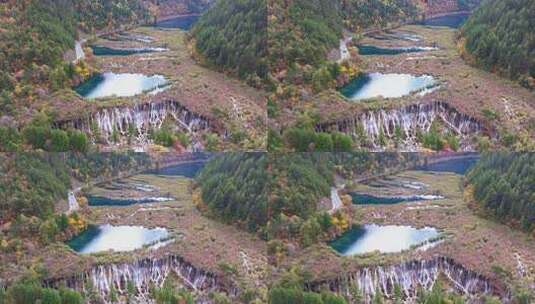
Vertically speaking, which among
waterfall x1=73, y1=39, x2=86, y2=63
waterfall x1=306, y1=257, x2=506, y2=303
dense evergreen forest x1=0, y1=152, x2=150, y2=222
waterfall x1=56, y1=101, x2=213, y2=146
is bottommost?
waterfall x1=306, y1=257, x2=506, y2=303

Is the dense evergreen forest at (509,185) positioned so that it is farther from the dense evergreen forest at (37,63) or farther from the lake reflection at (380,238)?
the dense evergreen forest at (37,63)

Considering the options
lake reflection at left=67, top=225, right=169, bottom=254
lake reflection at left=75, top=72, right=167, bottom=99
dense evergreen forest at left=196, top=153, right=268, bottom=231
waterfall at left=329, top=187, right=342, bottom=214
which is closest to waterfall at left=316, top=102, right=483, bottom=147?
waterfall at left=329, top=187, right=342, bottom=214

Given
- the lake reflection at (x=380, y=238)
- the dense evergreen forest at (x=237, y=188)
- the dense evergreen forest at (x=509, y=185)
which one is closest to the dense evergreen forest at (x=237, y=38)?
the dense evergreen forest at (x=237, y=188)

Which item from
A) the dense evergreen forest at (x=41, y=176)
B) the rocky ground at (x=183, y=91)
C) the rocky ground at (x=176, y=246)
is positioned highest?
the rocky ground at (x=183, y=91)

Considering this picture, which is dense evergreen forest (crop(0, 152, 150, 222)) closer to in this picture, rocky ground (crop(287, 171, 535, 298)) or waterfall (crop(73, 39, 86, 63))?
waterfall (crop(73, 39, 86, 63))

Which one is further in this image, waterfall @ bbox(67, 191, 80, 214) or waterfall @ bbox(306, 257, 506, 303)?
waterfall @ bbox(67, 191, 80, 214)

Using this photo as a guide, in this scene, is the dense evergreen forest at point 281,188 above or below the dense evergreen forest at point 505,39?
below

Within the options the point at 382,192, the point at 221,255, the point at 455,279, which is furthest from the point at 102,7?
the point at 455,279

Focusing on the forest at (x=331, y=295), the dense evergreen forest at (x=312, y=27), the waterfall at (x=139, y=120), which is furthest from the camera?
the dense evergreen forest at (x=312, y=27)
